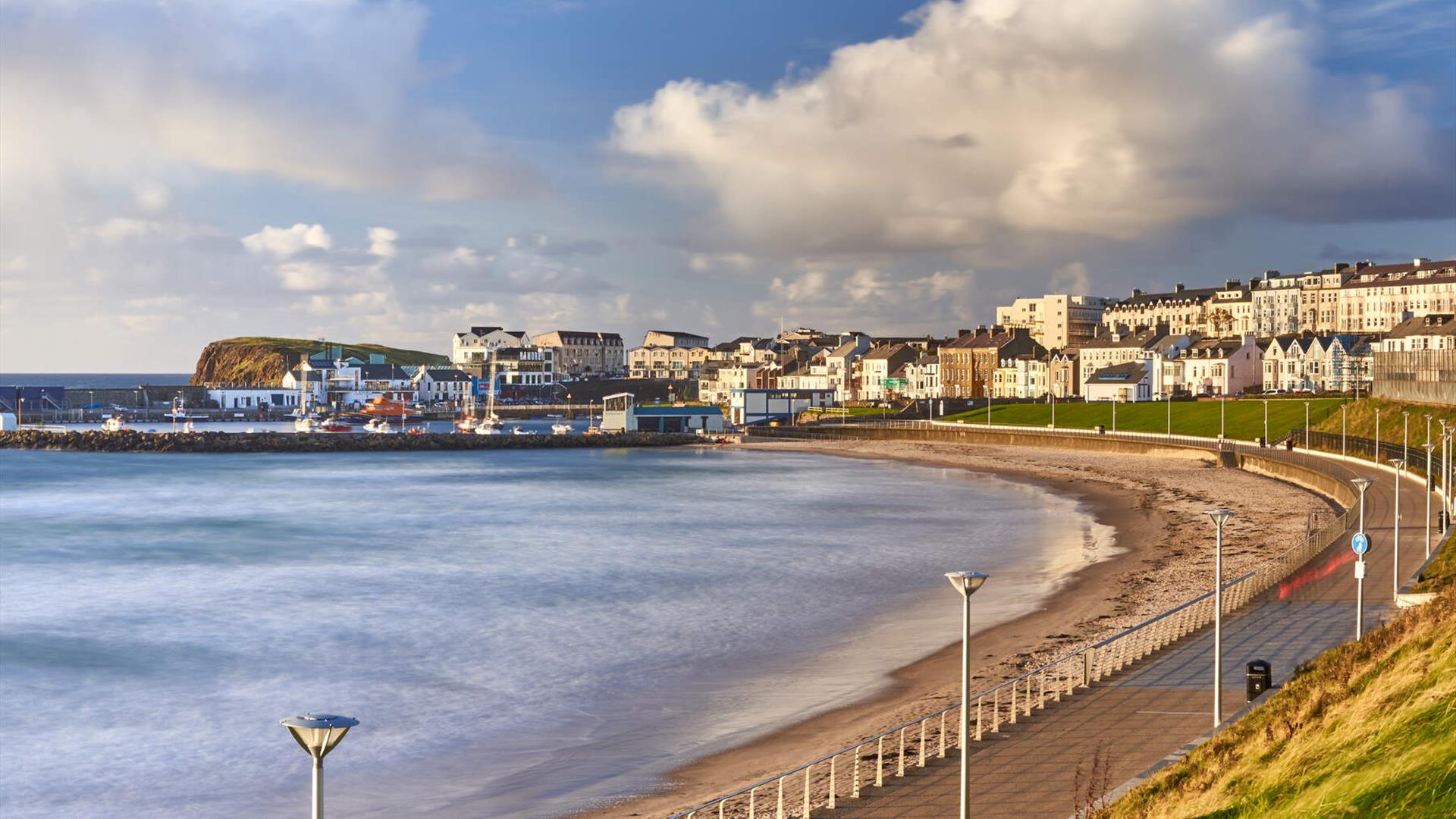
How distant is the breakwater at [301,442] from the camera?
11531cm

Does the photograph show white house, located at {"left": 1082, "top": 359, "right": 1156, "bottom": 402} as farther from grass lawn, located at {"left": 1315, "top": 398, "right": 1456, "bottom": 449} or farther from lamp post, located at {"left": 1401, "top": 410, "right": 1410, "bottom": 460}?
lamp post, located at {"left": 1401, "top": 410, "right": 1410, "bottom": 460}

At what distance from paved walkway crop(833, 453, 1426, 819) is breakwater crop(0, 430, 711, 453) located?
319ft

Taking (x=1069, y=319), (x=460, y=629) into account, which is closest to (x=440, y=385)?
(x=1069, y=319)

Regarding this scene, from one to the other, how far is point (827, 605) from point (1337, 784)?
23.7 metres

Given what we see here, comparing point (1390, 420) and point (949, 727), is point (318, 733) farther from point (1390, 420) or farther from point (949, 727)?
point (1390, 420)

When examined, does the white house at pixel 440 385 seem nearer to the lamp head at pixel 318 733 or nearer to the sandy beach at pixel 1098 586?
the sandy beach at pixel 1098 586

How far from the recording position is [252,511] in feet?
219

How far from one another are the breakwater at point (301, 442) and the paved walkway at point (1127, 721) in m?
97.3

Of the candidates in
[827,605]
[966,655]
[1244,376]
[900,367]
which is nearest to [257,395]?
[900,367]

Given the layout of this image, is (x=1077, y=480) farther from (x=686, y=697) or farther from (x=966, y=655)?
(x=966, y=655)

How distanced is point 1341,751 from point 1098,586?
2181cm

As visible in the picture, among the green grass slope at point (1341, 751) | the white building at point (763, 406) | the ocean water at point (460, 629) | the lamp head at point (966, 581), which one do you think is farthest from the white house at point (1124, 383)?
the lamp head at point (966, 581)

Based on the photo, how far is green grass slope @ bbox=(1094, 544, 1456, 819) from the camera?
33.0 ft

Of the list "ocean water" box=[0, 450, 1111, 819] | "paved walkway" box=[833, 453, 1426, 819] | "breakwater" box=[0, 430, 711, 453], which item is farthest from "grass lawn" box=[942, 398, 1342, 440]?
"paved walkway" box=[833, 453, 1426, 819]
